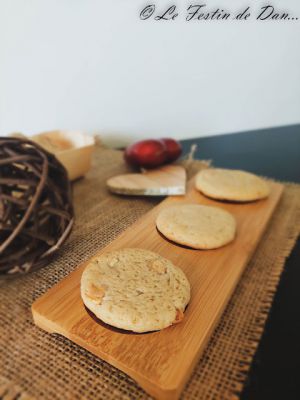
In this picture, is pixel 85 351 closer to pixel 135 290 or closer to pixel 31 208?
pixel 135 290

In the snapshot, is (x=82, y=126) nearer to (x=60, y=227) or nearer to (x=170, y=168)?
(x=170, y=168)

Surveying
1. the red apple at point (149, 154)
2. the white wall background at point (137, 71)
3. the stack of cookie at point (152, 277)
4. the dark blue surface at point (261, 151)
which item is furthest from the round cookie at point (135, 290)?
the white wall background at point (137, 71)

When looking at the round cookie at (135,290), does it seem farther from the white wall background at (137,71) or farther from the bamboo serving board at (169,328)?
the white wall background at (137,71)

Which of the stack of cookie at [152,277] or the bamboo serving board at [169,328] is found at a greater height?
the stack of cookie at [152,277]

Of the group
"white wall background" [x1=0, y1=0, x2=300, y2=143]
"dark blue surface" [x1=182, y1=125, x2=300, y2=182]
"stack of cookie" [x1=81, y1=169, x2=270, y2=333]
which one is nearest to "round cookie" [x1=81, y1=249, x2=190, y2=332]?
"stack of cookie" [x1=81, y1=169, x2=270, y2=333]

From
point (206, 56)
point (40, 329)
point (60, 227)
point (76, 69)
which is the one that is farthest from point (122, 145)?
point (40, 329)

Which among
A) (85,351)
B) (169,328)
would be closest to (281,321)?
(169,328)
